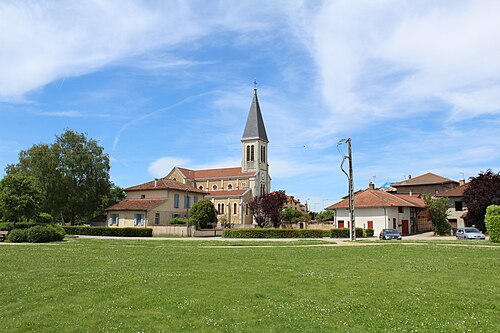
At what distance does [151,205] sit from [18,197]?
23.5 meters

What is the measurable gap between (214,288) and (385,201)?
1787 inches

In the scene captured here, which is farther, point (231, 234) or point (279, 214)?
point (279, 214)

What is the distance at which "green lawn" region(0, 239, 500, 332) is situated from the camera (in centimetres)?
874

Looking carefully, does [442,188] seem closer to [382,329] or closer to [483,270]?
[483,270]

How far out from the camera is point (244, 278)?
1316cm

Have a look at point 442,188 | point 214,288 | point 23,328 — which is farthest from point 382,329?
point 442,188

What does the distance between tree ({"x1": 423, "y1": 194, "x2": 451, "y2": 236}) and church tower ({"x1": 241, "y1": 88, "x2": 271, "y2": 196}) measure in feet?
154

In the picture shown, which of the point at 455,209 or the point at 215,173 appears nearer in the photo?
the point at 455,209

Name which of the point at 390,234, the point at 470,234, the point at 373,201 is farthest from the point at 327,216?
the point at 470,234

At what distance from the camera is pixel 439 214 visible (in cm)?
5166

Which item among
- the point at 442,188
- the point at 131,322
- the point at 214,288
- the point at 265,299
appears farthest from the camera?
the point at 442,188

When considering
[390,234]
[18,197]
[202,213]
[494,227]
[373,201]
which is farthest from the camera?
[202,213]

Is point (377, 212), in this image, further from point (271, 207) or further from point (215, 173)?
point (215, 173)

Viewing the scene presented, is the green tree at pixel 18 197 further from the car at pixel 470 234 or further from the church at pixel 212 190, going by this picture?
the car at pixel 470 234
